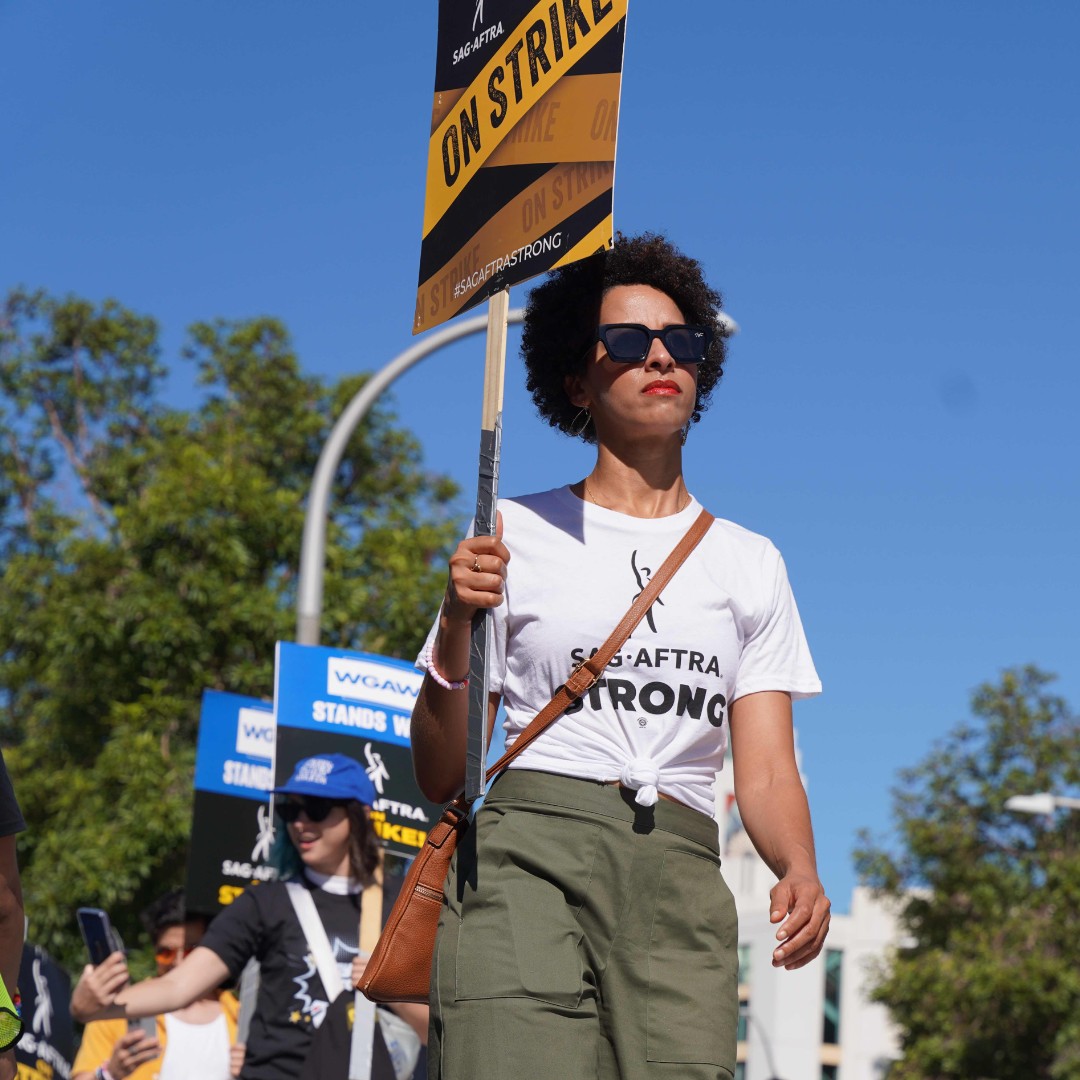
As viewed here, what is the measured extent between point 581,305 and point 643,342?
269mm

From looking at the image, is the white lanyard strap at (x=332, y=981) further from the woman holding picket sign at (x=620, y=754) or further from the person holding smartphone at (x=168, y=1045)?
the woman holding picket sign at (x=620, y=754)

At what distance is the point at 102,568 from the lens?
1972 cm

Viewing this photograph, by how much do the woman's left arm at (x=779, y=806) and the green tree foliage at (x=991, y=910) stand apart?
27699mm

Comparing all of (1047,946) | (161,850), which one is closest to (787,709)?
(161,850)

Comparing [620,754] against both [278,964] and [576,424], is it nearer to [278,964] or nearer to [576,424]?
[576,424]

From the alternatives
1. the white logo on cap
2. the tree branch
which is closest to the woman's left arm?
the white logo on cap

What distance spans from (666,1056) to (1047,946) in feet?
95.1

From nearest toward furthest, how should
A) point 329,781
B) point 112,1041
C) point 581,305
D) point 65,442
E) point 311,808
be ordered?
point 581,305, point 311,808, point 329,781, point 112,1041, point 65,442

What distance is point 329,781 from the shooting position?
264 inches

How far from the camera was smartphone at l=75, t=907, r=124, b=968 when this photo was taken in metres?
6.14

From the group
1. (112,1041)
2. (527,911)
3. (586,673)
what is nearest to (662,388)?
(586,673)

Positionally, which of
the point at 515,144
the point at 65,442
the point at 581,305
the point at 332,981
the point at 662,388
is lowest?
the point at 332,981

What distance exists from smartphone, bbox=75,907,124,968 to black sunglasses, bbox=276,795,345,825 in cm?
72

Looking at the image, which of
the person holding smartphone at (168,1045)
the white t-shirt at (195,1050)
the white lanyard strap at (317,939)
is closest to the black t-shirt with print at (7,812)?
the white lanyard strap at (317,939)
